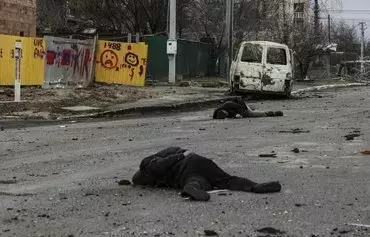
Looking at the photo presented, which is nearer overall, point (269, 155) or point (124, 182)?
point (124, 182)

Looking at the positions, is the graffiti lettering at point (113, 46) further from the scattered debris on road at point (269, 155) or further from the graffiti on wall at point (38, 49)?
the scattered debris on road at point (269, 155)

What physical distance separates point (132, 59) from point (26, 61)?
16.7 ft

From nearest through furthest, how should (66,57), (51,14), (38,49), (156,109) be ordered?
(156,109) < (38,49) < (66,57) < (51,14)

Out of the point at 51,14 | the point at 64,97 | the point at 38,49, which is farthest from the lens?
the point at 51,14

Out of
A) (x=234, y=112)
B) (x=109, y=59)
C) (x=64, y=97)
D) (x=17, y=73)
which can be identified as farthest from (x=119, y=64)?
(x=234, y=112)

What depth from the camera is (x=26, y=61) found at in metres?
21.2

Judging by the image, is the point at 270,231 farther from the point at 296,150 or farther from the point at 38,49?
the point at 38,49

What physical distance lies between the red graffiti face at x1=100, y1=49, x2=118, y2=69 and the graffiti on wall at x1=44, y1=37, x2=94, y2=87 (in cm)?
62

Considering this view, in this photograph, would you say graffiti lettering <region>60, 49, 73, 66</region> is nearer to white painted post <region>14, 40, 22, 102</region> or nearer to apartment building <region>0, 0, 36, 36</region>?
apartment building <region>0, 0, 36, 36</region>

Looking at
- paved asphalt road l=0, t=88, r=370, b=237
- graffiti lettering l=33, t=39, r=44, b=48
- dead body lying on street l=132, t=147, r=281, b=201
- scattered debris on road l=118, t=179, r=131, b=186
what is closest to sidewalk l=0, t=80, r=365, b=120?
graffiti lettering l=33, t=39, r=44, b=48

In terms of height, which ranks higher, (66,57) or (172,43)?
(172,43)

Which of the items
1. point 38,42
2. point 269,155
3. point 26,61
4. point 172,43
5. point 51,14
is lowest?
point 269,155

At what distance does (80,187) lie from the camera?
6859mm

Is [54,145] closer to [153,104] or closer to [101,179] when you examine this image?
[101,179]
